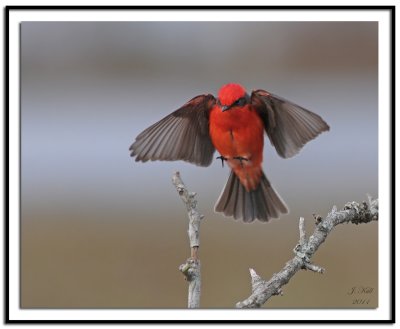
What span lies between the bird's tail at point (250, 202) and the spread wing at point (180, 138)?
14cm

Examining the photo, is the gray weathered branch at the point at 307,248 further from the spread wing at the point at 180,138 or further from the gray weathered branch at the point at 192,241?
the spread wing at the point at 180,138

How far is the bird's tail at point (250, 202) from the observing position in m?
2.52

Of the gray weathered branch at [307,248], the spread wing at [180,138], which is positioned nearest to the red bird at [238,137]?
the spread wing at [180,138]

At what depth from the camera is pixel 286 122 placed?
96.2 inches

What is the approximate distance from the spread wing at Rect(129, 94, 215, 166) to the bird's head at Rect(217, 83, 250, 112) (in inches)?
3.7

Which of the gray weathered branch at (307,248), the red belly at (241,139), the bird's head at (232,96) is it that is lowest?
the gray weathered branch at (307,248)

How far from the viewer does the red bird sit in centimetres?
240

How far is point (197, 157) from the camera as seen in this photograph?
2.51 m

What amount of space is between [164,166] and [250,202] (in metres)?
0.35

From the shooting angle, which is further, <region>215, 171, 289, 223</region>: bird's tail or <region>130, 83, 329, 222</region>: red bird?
<region>215, 171, 289, 223</region>: bird's tail

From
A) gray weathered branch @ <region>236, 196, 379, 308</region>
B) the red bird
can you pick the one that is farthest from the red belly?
gray weathered branch @ <region>236, 196, 379, 308</region>

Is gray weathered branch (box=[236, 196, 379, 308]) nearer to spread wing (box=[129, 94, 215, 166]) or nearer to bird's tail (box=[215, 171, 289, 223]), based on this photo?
bird's tail (box=[215, 171, 289, 223])
